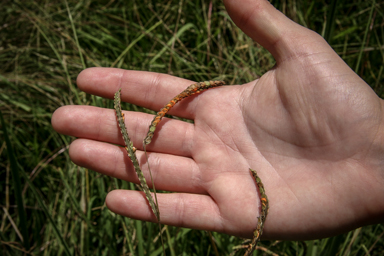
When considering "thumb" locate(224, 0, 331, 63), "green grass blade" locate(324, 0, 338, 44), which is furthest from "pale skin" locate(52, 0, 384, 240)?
"green grass blade" locate(324, 0, 338, 44)

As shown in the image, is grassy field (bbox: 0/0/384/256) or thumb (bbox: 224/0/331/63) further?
grassy field (bbox: 0/0/384/256)

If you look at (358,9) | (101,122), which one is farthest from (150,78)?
(358,9)

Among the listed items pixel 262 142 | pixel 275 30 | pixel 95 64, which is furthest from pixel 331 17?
pixel 95 64

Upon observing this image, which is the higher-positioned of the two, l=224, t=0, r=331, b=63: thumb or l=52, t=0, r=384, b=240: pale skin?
l=224, t=0, r=331, b=63: thumb

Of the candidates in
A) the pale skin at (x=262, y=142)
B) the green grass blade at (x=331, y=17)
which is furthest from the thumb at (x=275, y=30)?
the green grass blade at (x=331, y=17)

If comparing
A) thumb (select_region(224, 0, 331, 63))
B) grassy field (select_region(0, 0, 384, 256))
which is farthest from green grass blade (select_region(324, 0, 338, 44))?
grassy field (select_region(0, 0, 384, 256))

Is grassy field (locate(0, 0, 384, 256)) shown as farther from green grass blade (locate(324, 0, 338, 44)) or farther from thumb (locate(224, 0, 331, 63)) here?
thumb (locate(224, 0, 331, 63))

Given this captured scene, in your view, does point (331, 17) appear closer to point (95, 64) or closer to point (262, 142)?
point (262, 142)
